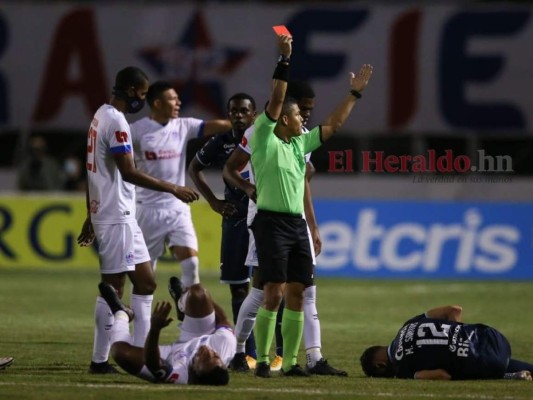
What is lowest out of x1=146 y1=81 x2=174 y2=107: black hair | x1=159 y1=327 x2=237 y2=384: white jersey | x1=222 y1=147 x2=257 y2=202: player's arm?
x1=159 y1=327 x2=237 y2=384: white jersey

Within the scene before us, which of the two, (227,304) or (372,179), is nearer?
(227,304)

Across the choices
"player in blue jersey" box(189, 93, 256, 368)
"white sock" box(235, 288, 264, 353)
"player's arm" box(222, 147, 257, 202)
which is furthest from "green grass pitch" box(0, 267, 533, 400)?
"player's arm" box(222, 147, 257, 202)

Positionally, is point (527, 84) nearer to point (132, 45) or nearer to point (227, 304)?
point (132, 45)

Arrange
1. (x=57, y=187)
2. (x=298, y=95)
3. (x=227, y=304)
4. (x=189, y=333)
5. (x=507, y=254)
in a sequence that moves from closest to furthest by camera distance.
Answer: (x=189, y=333) < (x=298, y=95) < (x=227, y=304) < (x=507, y=254) < (x=57, y=187)

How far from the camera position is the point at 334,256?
74.8 feet

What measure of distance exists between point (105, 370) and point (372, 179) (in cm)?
1514

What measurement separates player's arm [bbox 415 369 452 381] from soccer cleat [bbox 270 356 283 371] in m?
1.42

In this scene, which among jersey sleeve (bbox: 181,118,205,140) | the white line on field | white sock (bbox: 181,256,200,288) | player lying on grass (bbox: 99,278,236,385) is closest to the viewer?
the white line on field

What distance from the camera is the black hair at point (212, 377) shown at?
9.94m

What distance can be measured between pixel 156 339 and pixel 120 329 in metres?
0.51

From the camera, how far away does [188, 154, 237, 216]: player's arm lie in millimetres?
12453

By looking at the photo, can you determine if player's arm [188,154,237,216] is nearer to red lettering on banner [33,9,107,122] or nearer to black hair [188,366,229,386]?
black hair [188,366,229,386]

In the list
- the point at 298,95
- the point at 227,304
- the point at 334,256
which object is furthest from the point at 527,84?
the point at 298,95

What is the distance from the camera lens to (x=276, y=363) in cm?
1195
